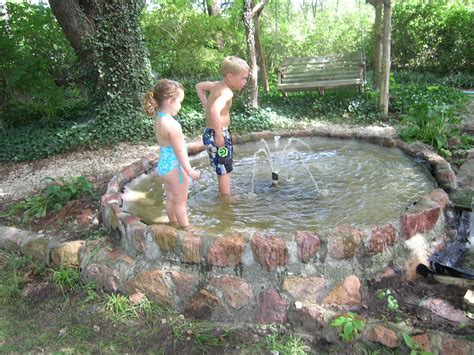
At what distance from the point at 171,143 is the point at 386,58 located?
5.07 meters

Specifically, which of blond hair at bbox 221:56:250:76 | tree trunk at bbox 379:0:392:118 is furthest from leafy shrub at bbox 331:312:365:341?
tree trunk at bbox 379:0:392:118

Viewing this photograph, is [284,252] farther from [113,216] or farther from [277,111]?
[277,111]

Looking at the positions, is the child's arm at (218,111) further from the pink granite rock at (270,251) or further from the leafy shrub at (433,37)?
the leafy shrub at (433,37)

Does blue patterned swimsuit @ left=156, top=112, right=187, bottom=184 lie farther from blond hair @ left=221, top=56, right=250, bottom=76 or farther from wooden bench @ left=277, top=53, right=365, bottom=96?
wooden bench @ left=277, top=53, right=365, bottom=96

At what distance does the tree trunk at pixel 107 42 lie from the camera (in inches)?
269

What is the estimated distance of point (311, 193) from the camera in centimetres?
382

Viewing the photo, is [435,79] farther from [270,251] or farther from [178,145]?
[270,251]

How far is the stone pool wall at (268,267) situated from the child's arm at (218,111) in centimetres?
114

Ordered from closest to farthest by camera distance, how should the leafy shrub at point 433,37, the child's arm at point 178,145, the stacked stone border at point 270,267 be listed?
the stacked stone border at point 270,267
the child's arm at point 178,145
the leafy shrub at point 433,37

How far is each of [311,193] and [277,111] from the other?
4340mm

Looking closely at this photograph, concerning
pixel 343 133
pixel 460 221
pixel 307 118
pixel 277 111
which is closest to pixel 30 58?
pixel 277 111

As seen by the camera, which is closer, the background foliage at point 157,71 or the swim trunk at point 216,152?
the swim trunk at point 216,152

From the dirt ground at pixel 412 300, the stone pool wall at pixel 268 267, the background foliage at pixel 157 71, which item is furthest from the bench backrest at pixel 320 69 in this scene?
the dirt ground at pixel 412 300

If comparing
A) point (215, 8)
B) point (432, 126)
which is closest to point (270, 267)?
point (432, 126)
